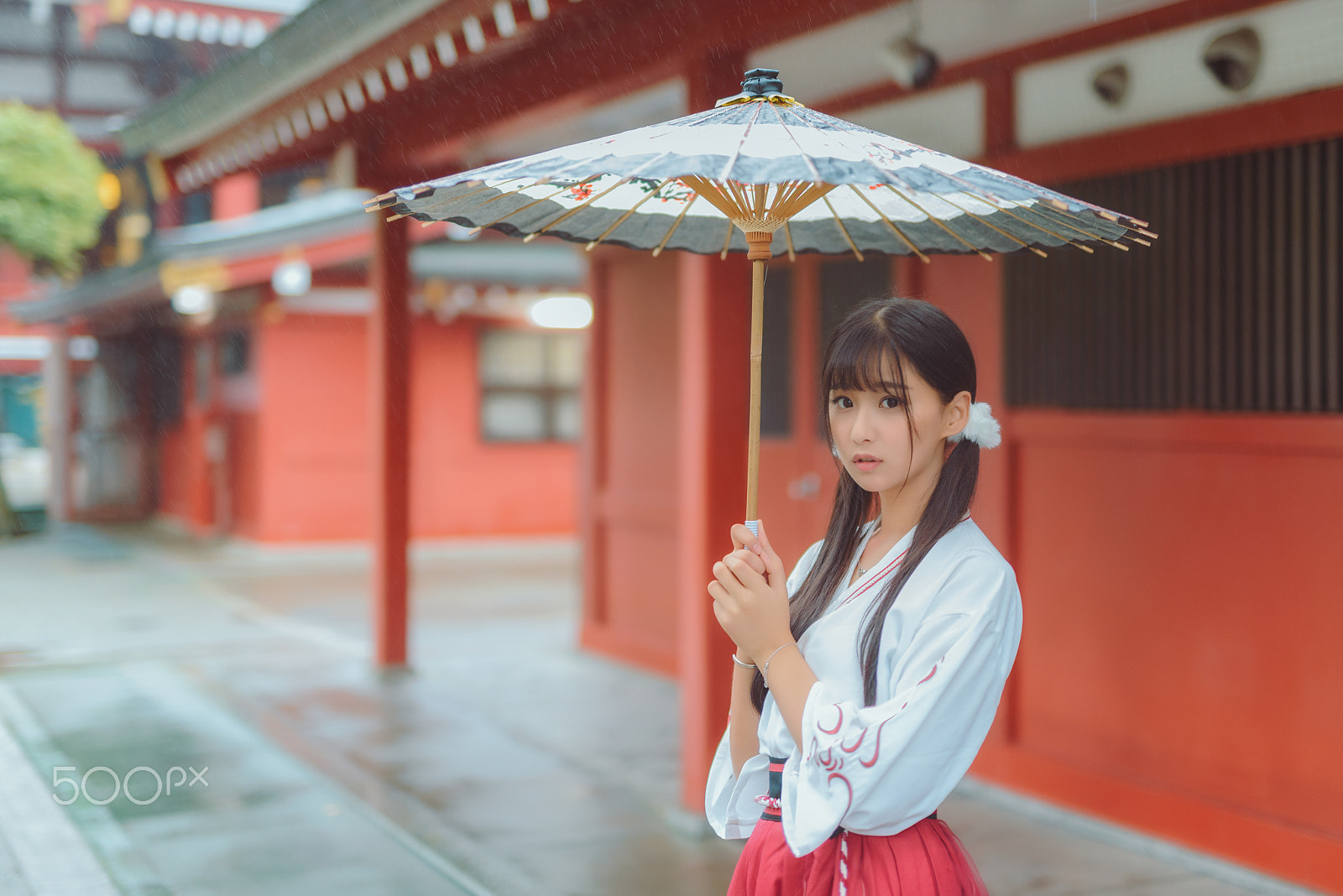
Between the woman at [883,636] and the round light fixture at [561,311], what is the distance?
1283 cm

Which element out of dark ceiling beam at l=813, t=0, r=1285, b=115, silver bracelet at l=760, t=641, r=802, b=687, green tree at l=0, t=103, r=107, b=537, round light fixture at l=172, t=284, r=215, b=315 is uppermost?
green tree at l=0, t=103, r=107, b=537

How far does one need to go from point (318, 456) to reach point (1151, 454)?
11.8 m

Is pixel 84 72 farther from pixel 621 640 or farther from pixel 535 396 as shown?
pixel 621 640

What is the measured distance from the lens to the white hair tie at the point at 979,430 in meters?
1.97

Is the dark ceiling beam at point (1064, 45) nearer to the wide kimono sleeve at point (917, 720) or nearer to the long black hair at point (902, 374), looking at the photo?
the long black hair at point (902, 374)

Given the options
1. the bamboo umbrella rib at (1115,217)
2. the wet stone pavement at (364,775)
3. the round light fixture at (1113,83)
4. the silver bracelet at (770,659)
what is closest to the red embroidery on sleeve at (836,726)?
the silver bracelet at (770,659)

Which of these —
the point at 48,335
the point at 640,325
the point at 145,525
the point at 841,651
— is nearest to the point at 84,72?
the point at 48,335

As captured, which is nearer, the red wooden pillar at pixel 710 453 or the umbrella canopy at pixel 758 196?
the umbrella canopy at pixel 758 196

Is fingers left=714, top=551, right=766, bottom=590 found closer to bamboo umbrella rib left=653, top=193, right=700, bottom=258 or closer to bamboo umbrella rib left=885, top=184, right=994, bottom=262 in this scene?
bamboo umbrella rib left=885, top=184, right=994, bottom=262

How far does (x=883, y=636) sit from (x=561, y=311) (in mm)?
13247

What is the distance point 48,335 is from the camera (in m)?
19.5

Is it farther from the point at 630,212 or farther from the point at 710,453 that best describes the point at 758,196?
the point at 710,453

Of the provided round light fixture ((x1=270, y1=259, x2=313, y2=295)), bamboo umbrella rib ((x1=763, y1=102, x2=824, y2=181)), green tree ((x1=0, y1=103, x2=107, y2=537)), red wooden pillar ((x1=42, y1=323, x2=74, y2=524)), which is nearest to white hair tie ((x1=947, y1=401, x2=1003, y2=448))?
bamboo umbrella rib ((x1=763, y1=102, x2=824, y2=181))

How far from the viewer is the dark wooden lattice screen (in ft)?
12.9
